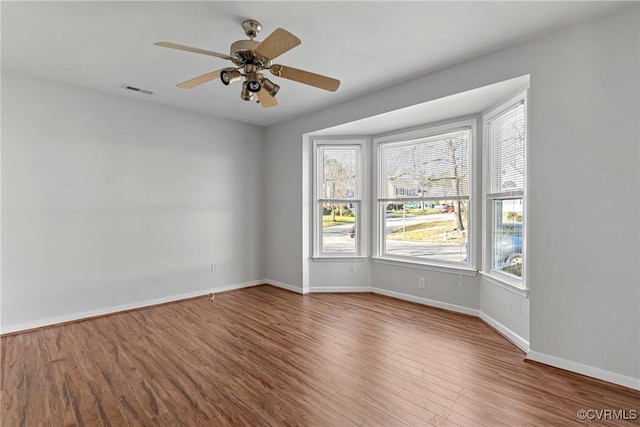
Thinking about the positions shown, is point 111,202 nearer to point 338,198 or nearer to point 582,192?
A: point 338,198

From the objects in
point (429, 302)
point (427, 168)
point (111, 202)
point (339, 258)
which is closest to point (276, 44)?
point (427, 168)

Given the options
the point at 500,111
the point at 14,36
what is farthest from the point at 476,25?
the point at 14,36

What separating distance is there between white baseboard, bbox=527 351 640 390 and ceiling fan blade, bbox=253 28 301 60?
10.1 feet

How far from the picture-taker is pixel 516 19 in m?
2.36

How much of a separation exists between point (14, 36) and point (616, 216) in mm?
4975

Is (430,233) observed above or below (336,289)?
above

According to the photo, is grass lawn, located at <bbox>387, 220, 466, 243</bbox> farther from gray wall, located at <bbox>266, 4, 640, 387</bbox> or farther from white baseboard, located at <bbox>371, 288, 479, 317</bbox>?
gray wall, located at <bbox>266, 4, 640, 387</bbox>

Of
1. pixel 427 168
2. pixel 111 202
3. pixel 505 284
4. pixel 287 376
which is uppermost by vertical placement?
pixel 427 168

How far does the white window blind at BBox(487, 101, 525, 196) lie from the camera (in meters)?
3.03

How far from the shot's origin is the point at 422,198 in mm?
4246

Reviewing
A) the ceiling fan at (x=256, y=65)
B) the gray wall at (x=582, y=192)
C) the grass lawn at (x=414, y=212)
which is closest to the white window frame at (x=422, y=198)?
the grass lawn at (x=414, y=212)

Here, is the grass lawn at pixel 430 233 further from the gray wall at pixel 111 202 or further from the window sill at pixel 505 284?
the gray wall at pixel 111 202

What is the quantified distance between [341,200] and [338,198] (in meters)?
0.06

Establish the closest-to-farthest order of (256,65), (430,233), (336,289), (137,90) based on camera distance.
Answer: (256,65)
(137,90)
(430,233)
(336,289)
